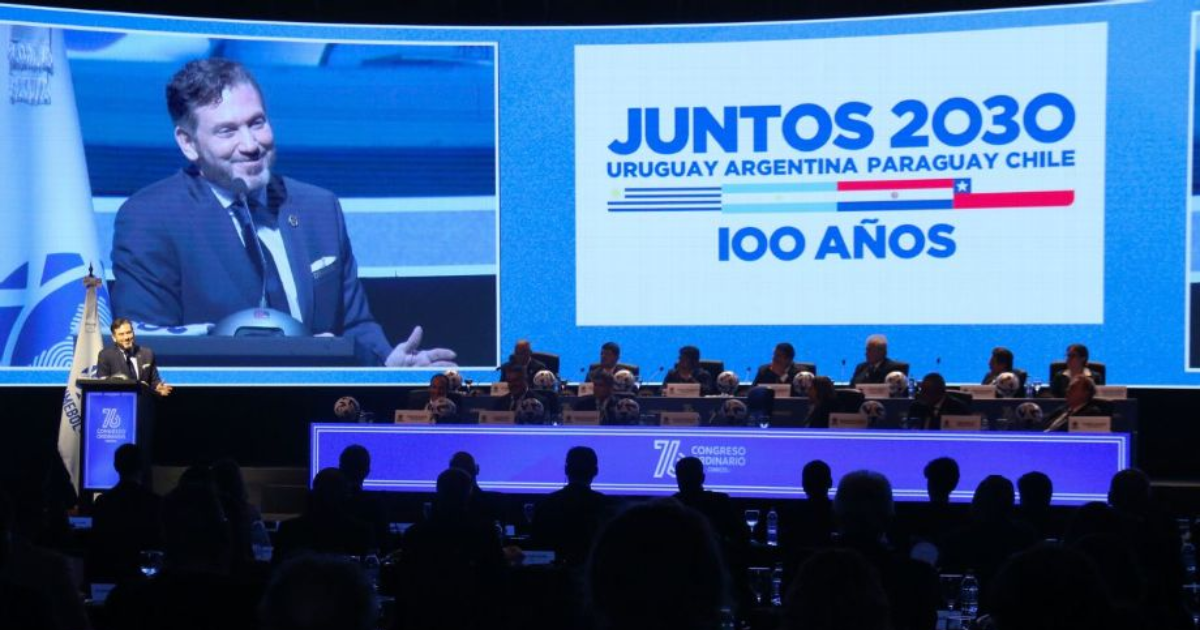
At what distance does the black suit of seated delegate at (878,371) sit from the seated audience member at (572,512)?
4.81 meters

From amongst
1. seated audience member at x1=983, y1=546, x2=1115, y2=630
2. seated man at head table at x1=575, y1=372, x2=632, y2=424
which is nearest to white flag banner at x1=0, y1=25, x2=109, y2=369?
seated man at head table at x1=575, y1=372, x2=632, y2=424

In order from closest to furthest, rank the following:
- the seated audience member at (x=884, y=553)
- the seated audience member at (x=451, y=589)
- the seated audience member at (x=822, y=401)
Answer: the seated audience member at (x=884, y=553) → the seated audience member at (x=451, y=589) → the seated audience member at (x=822, y=401)

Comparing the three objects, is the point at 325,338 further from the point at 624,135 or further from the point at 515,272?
the point at 624,135

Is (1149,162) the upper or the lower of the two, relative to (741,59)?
lower

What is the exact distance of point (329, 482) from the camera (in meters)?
4.98

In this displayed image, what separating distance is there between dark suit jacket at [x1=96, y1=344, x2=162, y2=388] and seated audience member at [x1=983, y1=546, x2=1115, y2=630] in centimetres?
859

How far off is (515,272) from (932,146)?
3554 millimetres

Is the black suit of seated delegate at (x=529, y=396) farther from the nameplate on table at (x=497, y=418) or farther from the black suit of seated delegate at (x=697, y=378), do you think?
the black suit of seated delegate at (x=697, y=378)

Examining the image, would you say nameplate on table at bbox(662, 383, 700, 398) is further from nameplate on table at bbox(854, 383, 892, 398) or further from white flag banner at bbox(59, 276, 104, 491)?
white flag banner at bbox(59, 276, 104, 491)

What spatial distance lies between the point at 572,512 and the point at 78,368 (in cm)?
612

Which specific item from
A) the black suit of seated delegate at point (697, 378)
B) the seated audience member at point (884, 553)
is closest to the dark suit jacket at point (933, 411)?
the black suit of seated delegate at point (697, 378)

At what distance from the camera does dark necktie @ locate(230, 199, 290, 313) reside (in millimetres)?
11914

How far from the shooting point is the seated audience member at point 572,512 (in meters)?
5.44

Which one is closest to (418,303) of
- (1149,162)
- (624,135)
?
(624,135)
